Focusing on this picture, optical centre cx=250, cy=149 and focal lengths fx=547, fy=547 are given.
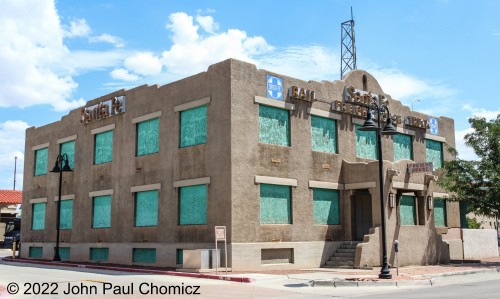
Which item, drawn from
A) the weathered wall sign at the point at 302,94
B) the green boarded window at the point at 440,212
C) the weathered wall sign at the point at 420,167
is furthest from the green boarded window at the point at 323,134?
the green boarded window at the point at 440,212

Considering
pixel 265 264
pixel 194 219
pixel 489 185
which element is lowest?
pixel 265 264

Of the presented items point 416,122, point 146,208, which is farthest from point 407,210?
point 146,208

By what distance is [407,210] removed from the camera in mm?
31109

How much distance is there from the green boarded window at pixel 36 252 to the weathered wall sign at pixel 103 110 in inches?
384

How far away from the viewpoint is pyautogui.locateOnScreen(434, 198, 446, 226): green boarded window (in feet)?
115

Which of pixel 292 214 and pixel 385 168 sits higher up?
pixel 385 168

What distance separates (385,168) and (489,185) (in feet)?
21.8

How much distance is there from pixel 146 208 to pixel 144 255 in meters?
2.44

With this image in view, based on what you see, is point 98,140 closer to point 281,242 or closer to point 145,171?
point 145,171

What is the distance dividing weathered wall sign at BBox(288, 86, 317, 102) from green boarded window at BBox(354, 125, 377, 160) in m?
4.11

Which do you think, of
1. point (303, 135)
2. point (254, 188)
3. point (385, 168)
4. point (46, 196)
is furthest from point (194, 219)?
point (46, 196)

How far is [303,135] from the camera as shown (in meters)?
27.8

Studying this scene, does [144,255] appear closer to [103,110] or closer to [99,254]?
[99,254]

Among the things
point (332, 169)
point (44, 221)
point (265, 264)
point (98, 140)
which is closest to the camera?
point (265, 264)
